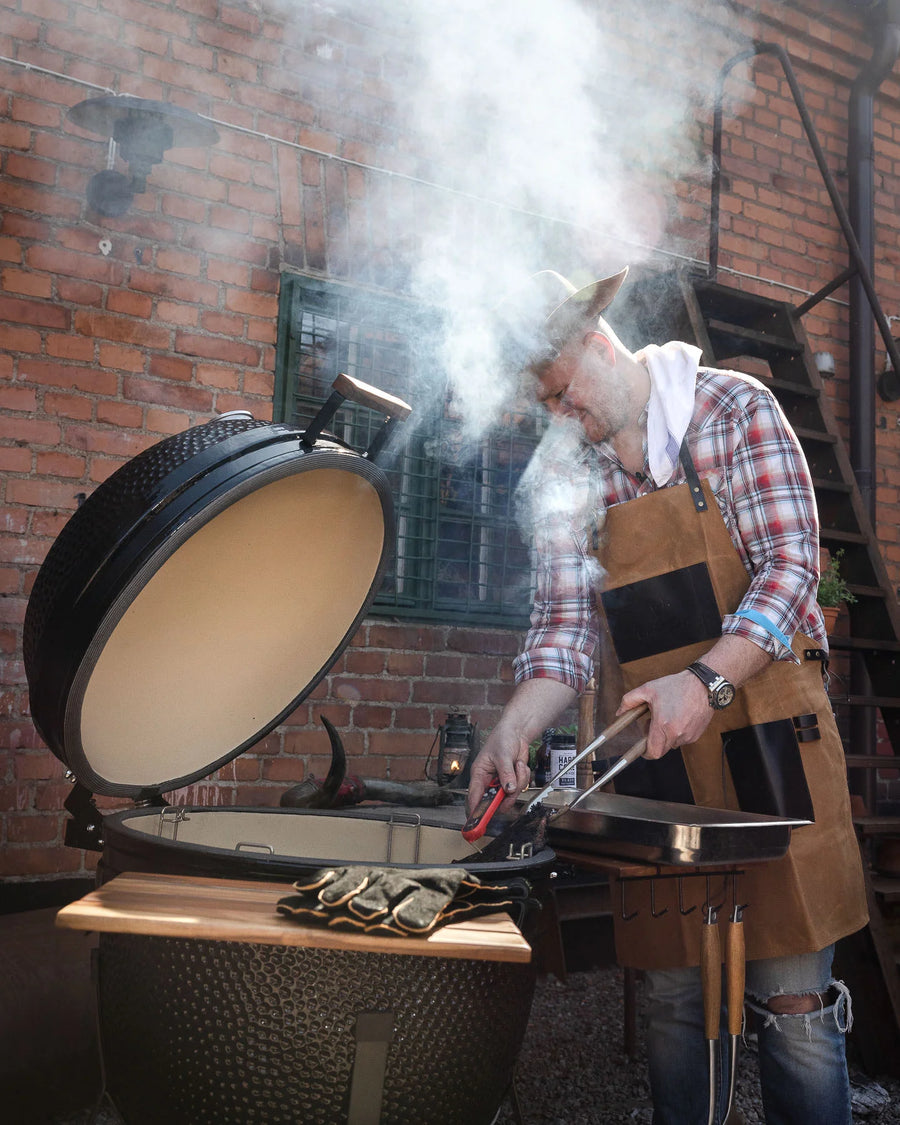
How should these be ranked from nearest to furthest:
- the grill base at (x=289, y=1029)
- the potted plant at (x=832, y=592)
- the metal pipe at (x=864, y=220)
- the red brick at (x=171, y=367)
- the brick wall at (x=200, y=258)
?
1. the grill base at (x=289, y=1029)
2. the brick wall at (x=200, y=258)
3. the red brick at (x=171, y=367)
4. the potted plant at (x=832, y=592)
5. the metal pipe at (x=864, y=220)

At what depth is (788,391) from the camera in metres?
4.32

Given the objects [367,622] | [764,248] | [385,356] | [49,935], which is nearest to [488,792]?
[49,935]

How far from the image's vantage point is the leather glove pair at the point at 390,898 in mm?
1231

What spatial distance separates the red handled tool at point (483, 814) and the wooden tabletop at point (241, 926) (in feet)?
1.84

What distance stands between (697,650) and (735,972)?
2.33 ft

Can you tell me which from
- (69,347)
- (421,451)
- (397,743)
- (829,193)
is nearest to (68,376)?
(69,347)

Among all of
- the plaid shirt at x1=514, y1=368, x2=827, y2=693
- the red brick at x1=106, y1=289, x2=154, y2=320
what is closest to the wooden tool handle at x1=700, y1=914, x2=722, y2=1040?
the plaid shirt at x1=514, y1=368, x2=827, y2=693

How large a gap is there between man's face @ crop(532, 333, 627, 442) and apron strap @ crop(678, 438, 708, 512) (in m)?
0.18

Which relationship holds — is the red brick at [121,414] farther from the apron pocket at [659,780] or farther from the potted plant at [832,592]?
the potted plant at [832,592]

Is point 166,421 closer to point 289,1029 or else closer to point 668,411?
point 668,411

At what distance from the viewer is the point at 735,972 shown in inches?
67.7

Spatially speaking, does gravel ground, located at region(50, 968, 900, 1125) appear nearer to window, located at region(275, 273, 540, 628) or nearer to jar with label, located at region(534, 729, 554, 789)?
jar with label, located at region(534, 729, 554, 789)

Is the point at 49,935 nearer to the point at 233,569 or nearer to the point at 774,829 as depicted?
the point at 233,569

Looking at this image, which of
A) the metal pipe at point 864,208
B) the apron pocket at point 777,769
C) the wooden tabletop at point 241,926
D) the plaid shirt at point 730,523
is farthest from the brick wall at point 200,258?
the wooden tabletop at point 241,926
